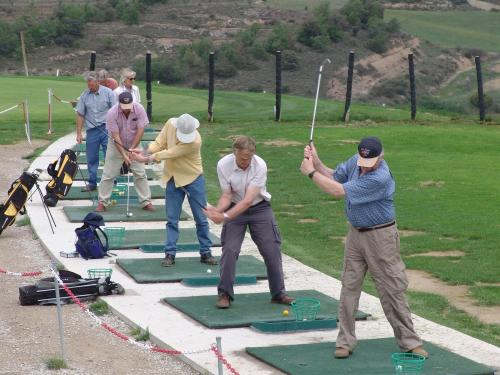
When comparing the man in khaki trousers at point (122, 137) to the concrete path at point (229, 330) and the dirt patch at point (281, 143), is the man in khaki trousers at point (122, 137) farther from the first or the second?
the dirt patch at point (281, 143)

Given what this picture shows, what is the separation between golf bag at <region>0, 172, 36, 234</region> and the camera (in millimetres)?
17109

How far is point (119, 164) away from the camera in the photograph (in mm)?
18594

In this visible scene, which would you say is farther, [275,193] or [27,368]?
[275,193]

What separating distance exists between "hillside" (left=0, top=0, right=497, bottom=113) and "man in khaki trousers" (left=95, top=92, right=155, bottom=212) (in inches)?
1363

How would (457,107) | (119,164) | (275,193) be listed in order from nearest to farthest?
1. (119,164)
2. (275,193)
3. (457,107)

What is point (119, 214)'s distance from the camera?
1870 centimetres

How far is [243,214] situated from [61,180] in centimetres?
749

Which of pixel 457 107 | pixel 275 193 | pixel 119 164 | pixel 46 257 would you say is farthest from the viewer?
pixel 457 107

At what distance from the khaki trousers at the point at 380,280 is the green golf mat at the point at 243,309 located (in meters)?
1.34

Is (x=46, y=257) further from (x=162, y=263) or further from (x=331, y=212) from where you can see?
(x=331, y=212)

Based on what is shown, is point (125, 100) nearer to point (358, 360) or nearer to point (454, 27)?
point (358, 360)

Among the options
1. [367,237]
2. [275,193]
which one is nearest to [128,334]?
[367,237]

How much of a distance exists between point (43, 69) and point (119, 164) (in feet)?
133

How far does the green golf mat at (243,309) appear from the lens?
12031 mm
